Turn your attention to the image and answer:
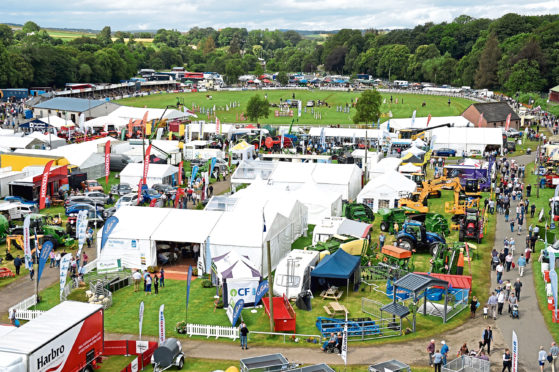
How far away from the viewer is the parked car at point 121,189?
39375 mm

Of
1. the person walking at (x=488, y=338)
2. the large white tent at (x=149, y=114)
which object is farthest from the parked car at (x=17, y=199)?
the large white tent at (x=149, y=114)

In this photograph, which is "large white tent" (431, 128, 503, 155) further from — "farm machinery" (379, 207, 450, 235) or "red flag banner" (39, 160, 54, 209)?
"red flag banner" (39, 160, 54, 209)

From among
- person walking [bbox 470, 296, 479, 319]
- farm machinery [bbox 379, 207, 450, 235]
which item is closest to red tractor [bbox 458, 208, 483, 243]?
farm machinery [bbox 379, 207, 450, 235]

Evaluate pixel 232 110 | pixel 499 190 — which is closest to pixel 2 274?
pixel 499 190

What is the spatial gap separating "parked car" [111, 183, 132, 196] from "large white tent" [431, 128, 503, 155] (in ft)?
91.3

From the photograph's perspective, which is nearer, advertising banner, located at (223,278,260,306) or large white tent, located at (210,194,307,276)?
advertising banner, located at (223,278,260,306)

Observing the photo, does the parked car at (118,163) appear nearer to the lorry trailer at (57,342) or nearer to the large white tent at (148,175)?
the large white tent at (148,175)

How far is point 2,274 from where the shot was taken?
2578 cm

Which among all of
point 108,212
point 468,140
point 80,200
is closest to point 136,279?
point 108,212

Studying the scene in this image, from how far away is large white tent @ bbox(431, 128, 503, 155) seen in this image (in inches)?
2159

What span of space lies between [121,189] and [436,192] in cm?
1997

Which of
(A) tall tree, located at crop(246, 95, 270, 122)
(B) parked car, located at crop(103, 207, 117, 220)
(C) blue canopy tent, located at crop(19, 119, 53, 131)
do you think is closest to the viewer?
(B) parked car, located at crop(103, 207, 117, 220)

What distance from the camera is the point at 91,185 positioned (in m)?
41.0

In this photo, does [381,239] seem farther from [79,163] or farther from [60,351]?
[79,163]
